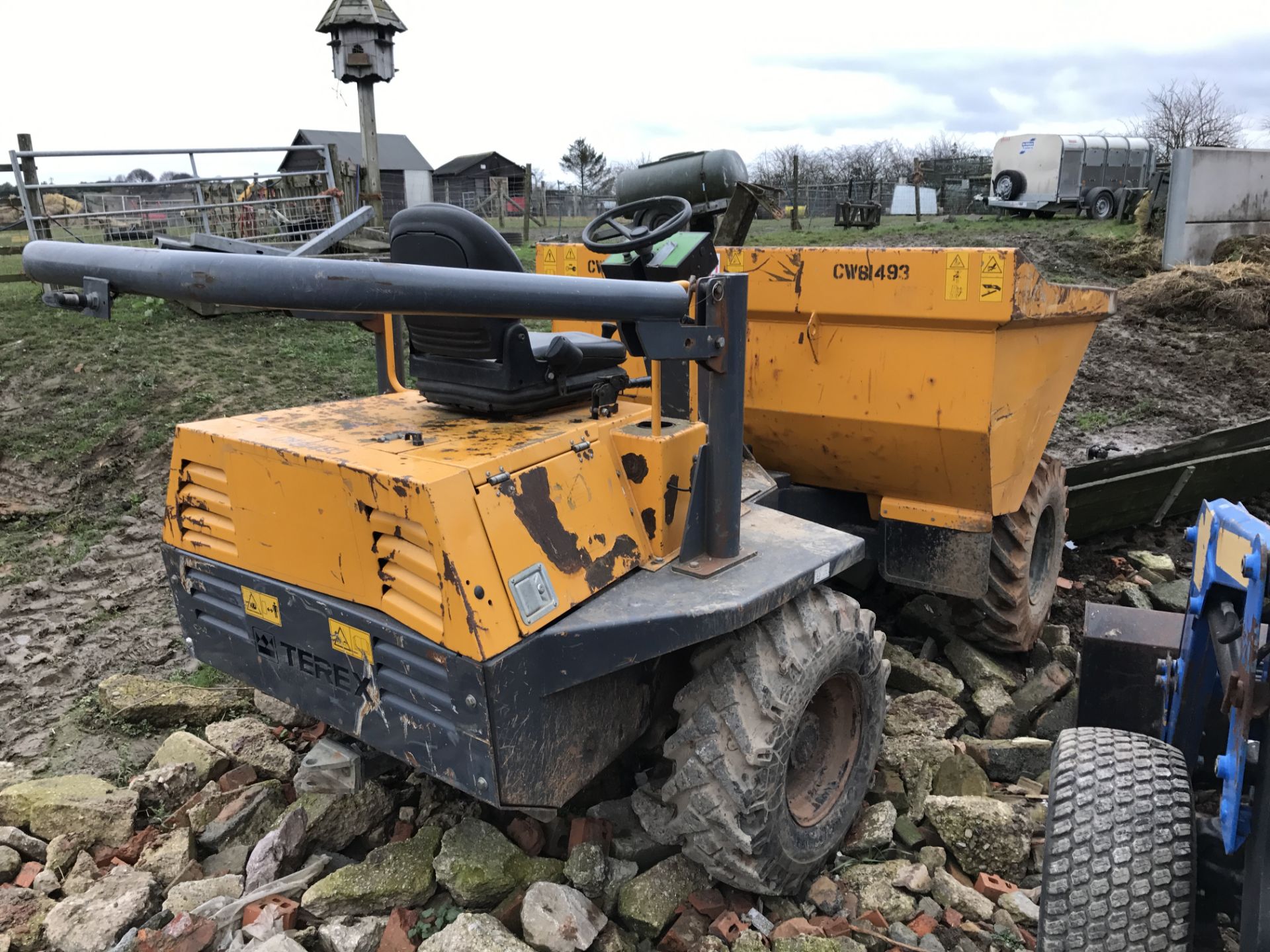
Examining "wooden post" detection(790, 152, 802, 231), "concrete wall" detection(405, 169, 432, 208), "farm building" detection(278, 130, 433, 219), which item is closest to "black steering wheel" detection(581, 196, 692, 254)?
"wooden post" detection(790, 152, 802, 231)

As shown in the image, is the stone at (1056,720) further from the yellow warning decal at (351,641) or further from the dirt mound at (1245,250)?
the dirt mound at (1245,250)

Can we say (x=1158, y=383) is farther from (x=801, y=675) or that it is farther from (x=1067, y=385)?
(x=801, y=675)

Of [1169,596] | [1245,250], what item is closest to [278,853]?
[1169,596]

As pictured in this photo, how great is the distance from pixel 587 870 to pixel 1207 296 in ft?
43.7

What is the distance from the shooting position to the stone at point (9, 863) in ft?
9.62

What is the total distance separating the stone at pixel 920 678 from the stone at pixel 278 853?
7.76 ft

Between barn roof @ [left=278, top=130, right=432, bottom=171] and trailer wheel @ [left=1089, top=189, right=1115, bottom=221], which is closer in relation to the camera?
trailer wheel @ [left=1089, top=189, right=1115, bottom=221]

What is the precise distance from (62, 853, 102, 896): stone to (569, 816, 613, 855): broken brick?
141cm

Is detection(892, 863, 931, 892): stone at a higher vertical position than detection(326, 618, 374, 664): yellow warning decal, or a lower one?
lower

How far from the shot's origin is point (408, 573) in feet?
7.76

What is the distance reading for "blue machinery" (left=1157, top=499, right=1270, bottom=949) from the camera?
1.77 metres

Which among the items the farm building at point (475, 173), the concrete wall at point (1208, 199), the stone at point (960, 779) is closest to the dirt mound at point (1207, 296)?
the concrete wall at point (1208, 199)

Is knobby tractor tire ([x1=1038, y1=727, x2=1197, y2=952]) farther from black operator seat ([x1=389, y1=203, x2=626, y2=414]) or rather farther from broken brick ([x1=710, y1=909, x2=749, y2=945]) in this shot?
black operator seat ([x1=389, y1=203, x2=626, y2=414])

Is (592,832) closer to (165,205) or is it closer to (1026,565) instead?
(1026,565)
